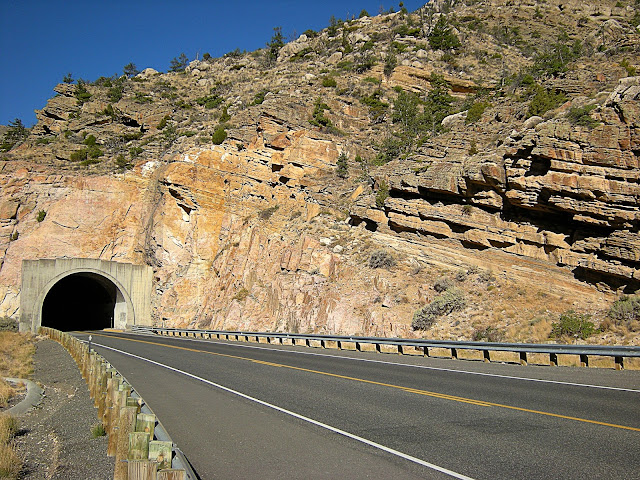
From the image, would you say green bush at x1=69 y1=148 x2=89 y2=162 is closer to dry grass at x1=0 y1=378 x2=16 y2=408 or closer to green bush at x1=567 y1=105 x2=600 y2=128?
dry grass at x1=0 y1=378 x2=16 y2=408

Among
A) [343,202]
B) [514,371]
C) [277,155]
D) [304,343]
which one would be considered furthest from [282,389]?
[277,155]

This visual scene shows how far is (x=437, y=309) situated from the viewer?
23656 mm

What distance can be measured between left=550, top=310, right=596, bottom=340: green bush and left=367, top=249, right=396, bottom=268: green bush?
10035mm

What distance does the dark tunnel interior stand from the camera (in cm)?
5152

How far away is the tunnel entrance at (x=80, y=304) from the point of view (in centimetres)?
5009

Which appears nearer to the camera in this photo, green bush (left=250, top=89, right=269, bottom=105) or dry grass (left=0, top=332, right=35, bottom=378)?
dry grass (left=0, top=332, right=35, bottom=378)

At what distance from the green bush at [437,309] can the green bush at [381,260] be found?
15.2ft

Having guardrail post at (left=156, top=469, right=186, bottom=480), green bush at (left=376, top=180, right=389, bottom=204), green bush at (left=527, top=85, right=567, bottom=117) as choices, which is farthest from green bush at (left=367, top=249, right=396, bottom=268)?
guardrail post at (left=156, top=469, right=186, bottom=480)

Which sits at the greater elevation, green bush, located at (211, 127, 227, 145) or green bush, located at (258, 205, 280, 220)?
green bush, located at (211, 127, 227, 145)

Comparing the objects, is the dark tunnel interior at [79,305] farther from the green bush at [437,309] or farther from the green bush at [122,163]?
the green bush at [437,309]

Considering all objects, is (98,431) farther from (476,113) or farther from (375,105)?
(375,105)

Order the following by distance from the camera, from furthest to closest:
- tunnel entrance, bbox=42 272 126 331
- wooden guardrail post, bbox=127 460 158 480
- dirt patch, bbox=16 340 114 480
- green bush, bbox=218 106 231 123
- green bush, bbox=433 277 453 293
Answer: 1. tunnel entrance, bbox=42 272 126 331
2. green bush, bbox=218 106 231 123
3. green bush, bbox=433 277 453 293
4. dirt patch, bbox=16 340 114 480
5. wooden guardrail post, bbox=127 460 158 480

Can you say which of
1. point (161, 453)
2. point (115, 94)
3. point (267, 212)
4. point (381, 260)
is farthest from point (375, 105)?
point (161, 453)

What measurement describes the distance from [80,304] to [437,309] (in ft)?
160
